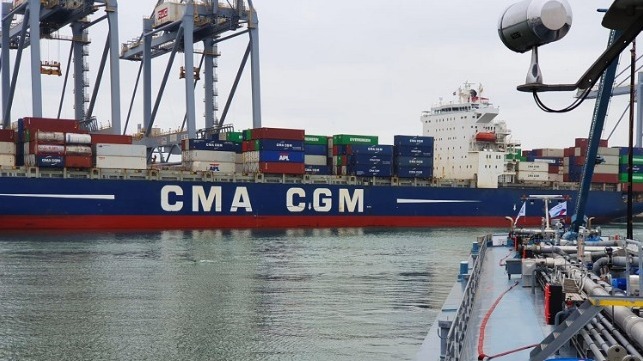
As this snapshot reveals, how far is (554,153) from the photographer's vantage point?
6366 cm

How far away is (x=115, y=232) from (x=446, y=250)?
21.0m

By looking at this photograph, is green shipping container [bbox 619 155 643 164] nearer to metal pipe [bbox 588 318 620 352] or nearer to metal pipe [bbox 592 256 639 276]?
metal pipe [bbox 592 256 639 276]

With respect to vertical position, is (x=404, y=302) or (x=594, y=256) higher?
(x=594, y=256)

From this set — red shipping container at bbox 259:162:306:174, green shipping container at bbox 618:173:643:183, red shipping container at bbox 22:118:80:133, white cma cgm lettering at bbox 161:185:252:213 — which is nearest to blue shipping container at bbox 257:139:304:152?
red shipping container at bbox 259:162:306:174

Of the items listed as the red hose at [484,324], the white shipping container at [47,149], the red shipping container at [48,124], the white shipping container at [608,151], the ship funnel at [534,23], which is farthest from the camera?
the white shipping container at [608,151]

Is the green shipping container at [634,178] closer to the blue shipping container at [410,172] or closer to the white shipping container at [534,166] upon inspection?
the white shipping container at [534,166]

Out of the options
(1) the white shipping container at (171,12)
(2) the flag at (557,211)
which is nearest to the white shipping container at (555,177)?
(1) the white shipping container at (171,12)

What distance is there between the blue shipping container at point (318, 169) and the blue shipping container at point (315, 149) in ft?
4.03

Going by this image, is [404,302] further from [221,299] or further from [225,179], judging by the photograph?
[225,179]

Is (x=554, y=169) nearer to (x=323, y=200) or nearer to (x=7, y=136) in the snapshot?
(x=323, y=200)

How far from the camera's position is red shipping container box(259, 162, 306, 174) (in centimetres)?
5059

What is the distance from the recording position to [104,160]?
151 ft

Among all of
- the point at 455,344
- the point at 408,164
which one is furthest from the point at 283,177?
the point at 455,344

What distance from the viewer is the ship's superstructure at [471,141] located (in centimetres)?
5744
